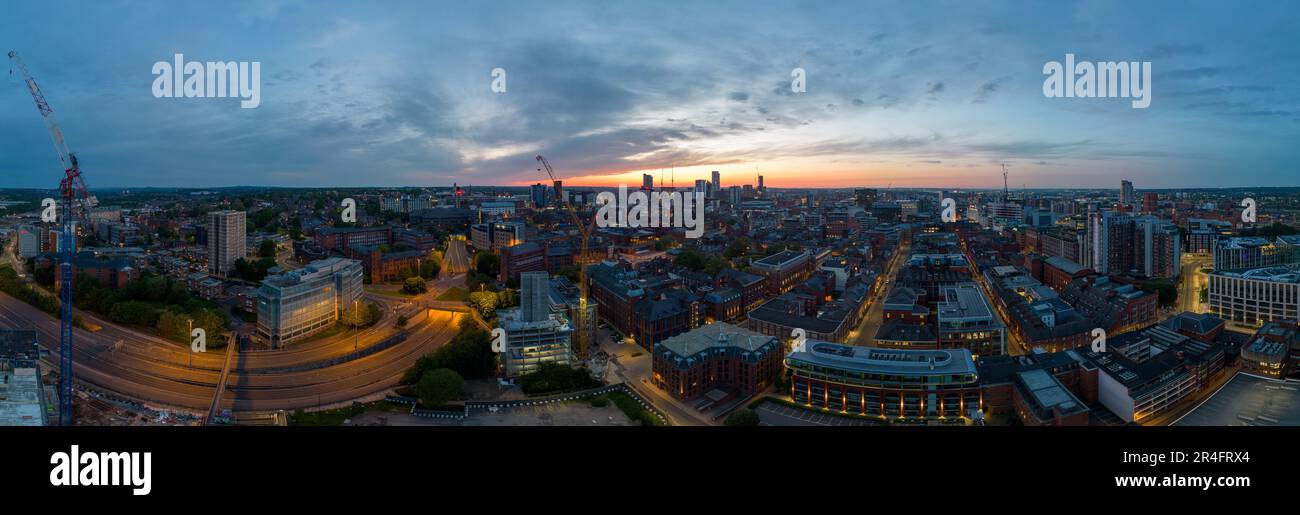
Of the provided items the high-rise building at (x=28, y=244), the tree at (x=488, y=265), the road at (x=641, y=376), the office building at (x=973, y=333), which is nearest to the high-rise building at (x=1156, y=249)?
the office building at (x=973, y=333)

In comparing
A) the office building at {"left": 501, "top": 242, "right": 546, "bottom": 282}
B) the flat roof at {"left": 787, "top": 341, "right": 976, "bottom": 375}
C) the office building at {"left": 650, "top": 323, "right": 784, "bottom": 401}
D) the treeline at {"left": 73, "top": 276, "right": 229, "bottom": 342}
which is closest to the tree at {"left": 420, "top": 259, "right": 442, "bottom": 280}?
the office building at {"left": 501, "top": 242, "right": 546, "bottom": 282}

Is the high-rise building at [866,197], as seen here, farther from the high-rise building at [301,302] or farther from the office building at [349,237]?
the high-rise building at [301,302]

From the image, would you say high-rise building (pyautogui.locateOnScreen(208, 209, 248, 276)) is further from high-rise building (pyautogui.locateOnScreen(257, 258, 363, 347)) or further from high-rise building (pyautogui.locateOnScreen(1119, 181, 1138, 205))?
high-rise building (pyautogui.locateOnScreen(1119, 181, 1138, 205))

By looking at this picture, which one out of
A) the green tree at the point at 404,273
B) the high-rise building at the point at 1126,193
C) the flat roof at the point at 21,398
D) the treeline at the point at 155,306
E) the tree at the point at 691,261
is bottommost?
the flat roof at the point at 21,398

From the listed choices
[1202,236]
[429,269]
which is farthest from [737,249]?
[1202,236]

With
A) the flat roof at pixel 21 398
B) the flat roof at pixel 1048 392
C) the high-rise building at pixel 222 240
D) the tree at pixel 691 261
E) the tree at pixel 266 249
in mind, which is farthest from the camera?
the tree at pixel 691 261

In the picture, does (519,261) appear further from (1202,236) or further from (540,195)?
(540,195)
